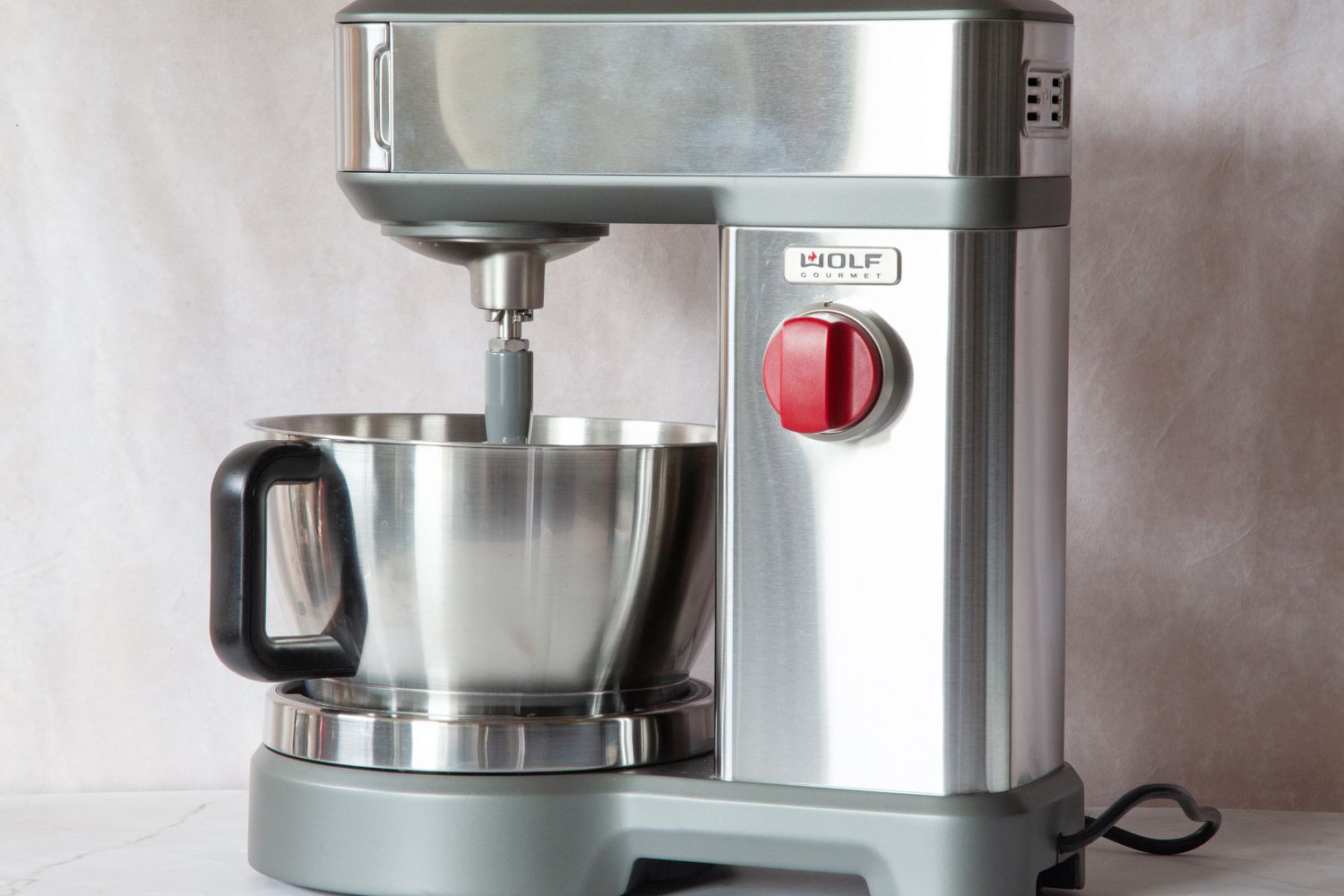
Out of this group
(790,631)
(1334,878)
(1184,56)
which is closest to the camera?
(790,631)

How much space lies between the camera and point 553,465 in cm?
77

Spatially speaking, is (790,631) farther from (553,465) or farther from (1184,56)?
(1184,56)

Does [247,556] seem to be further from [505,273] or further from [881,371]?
[881,371]

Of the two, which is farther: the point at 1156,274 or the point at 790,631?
the point at 1156,274

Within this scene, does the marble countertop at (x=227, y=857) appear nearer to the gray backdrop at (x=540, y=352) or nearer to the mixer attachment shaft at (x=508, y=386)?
the gray backdrop at (x=540, y=352)

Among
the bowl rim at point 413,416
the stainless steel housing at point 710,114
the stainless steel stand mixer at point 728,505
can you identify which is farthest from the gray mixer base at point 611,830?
the stainless steel housing at point 710,114

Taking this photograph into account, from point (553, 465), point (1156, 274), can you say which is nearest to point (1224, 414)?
point (1156, 274)

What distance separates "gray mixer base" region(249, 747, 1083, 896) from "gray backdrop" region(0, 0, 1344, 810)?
0.97 ft

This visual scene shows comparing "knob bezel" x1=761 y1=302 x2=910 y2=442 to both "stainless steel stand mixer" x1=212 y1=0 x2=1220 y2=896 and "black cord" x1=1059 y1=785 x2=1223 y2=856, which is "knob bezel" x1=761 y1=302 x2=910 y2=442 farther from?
"black cord" x1=1059 y1=785 x2=1223 y2=856

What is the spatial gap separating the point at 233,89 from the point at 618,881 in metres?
0.57

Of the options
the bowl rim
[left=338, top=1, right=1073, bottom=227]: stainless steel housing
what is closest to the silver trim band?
the bowl rim

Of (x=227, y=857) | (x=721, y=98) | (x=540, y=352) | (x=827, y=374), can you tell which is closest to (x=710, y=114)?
(x=721, y=98)

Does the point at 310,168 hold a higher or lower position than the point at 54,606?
higher

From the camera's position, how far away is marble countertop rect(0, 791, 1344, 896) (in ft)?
2.76
